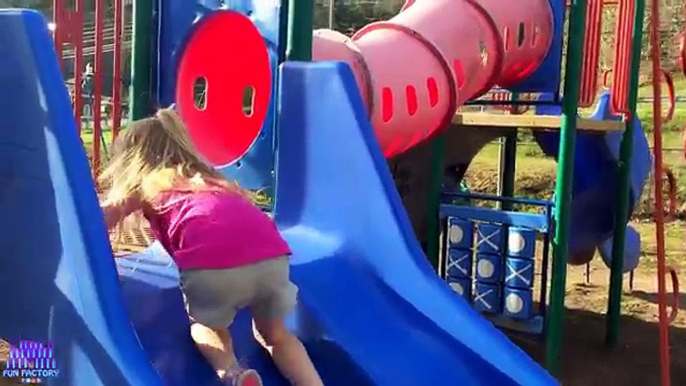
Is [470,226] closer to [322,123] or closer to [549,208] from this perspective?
[549,208]

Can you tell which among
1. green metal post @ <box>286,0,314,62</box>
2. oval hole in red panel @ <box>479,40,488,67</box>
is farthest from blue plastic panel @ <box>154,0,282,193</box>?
oval hole in red panel @ <box>479,40,488,67</box>

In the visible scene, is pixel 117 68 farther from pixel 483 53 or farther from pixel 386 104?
pixel 483 53

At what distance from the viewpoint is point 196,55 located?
11.6 feet

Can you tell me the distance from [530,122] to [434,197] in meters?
0.78

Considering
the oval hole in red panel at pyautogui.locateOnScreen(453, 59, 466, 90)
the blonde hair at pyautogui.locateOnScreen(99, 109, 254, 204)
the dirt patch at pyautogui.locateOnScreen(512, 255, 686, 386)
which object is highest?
the oval hole in red panel at pyautogui.locateOnScreen(453, 59, 466, 90)

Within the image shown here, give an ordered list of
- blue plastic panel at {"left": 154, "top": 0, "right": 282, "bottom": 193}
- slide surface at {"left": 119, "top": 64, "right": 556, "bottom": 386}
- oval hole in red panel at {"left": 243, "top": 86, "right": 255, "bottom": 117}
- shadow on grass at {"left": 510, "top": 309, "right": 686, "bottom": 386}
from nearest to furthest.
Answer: slide surface at {"left": 119, "top": 64, "right": 556, "bottom": 386}, blue plastic panel at {"left": 154, "top": 0, "right": 282, "bottom": 193}, oval hole in red panel at {"left": 243, "top": 86, "right": 255, "bottom": 117}, shadow on grass at {"left": 510, "top": 309, "right": 686, "bottom": 386}

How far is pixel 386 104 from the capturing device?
371 cm

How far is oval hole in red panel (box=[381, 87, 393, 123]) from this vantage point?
3697mm

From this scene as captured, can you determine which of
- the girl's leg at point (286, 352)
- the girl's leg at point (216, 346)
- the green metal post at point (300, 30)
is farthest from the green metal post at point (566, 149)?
the girl's leg at point (216, 346)

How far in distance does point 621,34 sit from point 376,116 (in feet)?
6.11

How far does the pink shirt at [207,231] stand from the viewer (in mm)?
2270

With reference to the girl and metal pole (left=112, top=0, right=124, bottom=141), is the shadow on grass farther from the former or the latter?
the girl

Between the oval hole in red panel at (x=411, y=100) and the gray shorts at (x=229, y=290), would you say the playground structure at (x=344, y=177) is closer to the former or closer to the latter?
the oval hole in red panel at (x=411, y=100)

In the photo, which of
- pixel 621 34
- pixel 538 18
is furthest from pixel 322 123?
pixel 621 34
